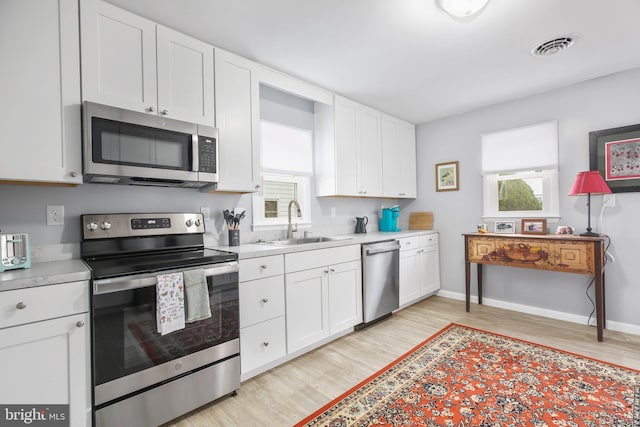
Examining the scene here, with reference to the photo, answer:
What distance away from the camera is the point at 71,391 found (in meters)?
1.49

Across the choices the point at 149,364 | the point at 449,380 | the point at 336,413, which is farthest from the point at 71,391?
the point at 449,380

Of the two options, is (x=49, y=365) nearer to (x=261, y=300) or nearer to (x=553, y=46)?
(x=261, y=300)

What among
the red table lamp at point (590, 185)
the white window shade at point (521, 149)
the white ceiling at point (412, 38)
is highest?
the white ceiling at point (412, 38)

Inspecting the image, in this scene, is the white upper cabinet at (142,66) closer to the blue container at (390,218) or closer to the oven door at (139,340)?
the oven door at (139,340)

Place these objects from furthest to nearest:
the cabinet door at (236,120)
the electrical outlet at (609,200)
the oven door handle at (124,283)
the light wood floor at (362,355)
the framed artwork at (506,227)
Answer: the framed artwork at (506,227) → the electrical outlet at (609,200) → the cabinet door at (236,120) → the light wood floor at (362,355) → the oven door handle at (124,283)

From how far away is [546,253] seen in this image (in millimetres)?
3064

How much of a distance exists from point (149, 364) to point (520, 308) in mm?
3838

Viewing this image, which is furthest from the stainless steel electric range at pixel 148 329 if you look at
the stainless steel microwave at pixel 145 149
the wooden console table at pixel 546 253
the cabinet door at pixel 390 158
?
the wooden console table at pixel 546 253

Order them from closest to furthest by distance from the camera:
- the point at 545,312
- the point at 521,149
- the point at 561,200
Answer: the point at 561,200 → the point at 545,312 → the point at 521,149

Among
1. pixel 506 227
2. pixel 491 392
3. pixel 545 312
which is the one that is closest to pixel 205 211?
pixel 491 392

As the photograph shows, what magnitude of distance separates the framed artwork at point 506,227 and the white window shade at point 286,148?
2334 millimetres

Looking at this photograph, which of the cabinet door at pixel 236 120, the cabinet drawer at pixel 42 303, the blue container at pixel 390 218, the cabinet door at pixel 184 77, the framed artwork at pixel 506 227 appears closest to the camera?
the cabinet drawer at pixel 42 303

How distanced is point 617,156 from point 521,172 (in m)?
0.82

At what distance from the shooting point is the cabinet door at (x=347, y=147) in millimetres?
3379
